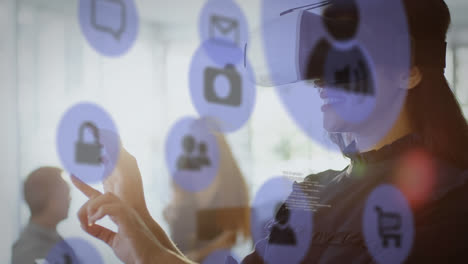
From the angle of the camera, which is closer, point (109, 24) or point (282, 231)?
point (109, 24)

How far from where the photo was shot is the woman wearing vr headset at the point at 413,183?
816 mm

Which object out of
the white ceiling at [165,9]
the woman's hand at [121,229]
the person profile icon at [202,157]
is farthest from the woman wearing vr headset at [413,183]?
the white ceiling at [165,9]

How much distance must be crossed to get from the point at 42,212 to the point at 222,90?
0.40 meters

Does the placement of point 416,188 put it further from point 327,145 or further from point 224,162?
point 224,162

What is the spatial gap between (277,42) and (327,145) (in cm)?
28

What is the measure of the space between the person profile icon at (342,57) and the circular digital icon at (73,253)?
51 cm

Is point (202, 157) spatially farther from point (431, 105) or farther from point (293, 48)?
point (431, 105)

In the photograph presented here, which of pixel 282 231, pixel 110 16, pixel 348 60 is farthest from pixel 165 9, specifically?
pixel 282 231

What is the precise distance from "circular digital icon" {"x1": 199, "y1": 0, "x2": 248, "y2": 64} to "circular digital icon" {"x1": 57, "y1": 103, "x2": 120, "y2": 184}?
26 cm

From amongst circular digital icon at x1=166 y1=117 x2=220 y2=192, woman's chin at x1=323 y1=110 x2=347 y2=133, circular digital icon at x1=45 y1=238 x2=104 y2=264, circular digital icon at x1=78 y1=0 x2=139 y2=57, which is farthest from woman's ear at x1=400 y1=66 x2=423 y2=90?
circular digital icon at x1=45 y1=238 x2=104 y2=264

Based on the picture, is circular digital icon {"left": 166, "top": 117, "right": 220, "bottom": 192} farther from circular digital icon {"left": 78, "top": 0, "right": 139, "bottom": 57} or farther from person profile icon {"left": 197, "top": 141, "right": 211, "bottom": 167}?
circular digital icon {"left": 78, "top": 0, "right": 139, "bottom": 57}

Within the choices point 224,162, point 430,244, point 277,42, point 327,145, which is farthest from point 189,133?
point 430,244

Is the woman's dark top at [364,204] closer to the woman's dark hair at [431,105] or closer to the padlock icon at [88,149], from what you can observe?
the woman's dark hair at [431,105]

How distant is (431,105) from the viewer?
923mm
